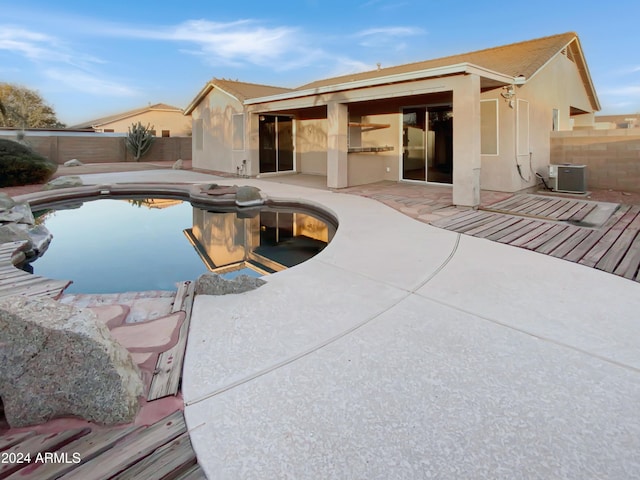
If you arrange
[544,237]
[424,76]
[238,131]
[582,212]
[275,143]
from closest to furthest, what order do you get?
[544,237] < [582,212] < [424,76] < [238,131] < [275,143]

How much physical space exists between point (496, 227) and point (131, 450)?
601cm

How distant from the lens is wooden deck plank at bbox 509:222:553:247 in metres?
5.54

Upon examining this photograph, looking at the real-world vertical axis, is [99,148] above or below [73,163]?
above

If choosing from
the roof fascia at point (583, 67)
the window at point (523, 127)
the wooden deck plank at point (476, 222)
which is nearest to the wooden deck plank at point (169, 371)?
the wooden deck plank at point (476, 222)

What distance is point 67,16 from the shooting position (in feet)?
58.6

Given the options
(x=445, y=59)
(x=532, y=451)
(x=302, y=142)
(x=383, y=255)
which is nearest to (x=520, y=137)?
(x=445, y=59)

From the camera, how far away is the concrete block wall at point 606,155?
9766 millimetres

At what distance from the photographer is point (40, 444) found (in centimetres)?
188

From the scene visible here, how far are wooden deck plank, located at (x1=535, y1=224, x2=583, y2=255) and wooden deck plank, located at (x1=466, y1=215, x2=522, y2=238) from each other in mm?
771

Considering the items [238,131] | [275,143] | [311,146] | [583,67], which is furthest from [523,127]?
[238,131]

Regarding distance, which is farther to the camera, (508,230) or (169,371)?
(508,230)

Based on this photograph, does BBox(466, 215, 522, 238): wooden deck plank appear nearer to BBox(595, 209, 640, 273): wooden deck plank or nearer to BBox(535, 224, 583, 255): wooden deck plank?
BBox(535, 224, 583, 255): wooden deck plank

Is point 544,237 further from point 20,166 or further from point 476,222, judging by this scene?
point 20,166

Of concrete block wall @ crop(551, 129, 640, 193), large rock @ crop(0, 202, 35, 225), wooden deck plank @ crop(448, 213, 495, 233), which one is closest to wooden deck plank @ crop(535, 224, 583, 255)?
wooden deck plank @ crop(448, 213, 495, 233)
